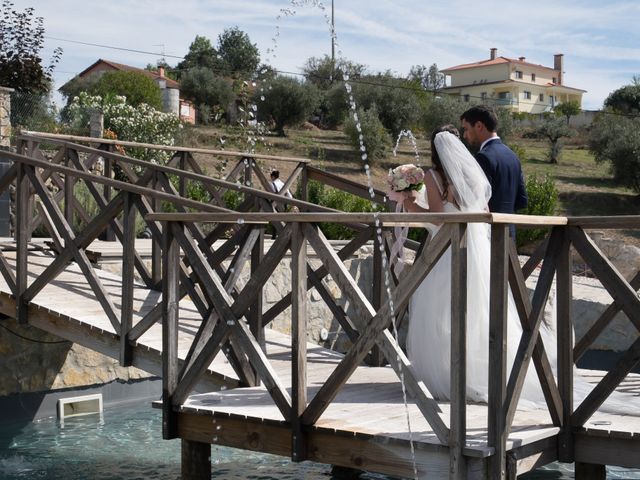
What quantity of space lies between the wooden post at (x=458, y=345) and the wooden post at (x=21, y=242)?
4.01m

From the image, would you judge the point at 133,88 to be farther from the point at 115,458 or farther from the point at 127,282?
the point at 127,282

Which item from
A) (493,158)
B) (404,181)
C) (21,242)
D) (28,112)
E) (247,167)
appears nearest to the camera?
(493,158)

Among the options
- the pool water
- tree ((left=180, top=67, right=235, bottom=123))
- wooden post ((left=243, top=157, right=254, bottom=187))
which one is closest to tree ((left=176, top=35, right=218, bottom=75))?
tree ((left=180, top=67, right=235, bottom=123))

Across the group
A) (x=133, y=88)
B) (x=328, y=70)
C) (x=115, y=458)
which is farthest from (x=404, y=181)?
(x=328, y=70)

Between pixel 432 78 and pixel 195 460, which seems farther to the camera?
pixel 432 78

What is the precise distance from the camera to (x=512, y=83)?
76.2 metres

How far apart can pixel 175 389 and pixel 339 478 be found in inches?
88.6

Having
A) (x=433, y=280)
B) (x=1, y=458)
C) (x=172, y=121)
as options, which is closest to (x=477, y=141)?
(x=433, y=280)

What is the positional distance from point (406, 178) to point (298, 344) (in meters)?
1.45

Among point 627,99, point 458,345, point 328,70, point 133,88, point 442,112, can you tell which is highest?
point 328,70

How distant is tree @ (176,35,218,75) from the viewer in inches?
2211

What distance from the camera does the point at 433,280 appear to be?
5441mm

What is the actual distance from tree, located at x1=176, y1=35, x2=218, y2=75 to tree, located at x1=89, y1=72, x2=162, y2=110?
706 inches

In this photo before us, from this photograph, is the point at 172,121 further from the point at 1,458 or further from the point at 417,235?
the point at 1,458
